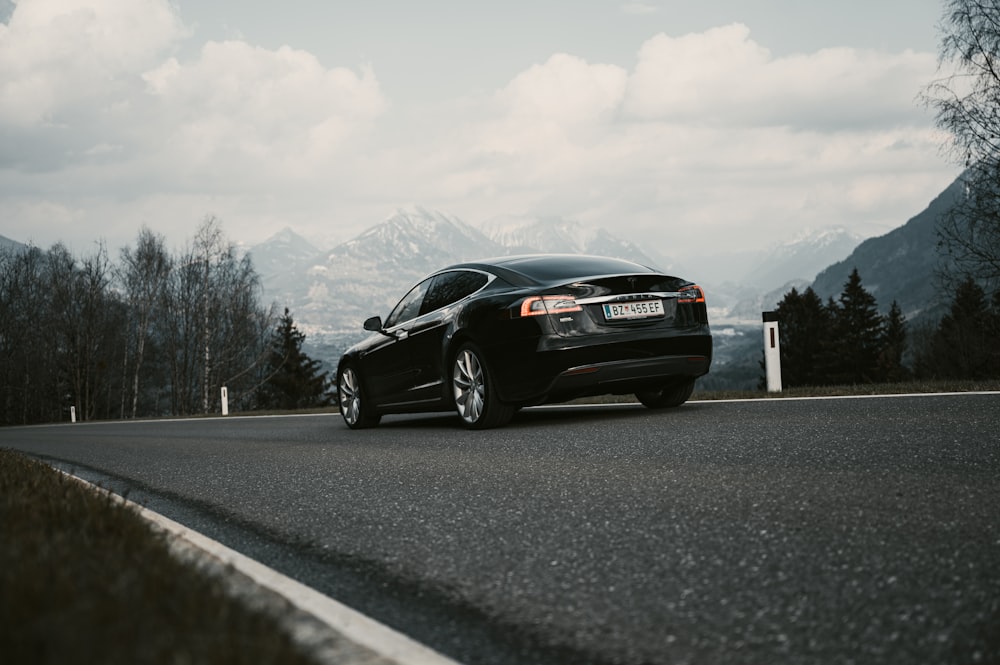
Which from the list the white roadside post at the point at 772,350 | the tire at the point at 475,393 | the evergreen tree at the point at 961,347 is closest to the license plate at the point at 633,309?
the tire at the point at 475,393

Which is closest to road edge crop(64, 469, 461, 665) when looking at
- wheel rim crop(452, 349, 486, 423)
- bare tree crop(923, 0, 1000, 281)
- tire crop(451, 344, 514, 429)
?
tire crop(451, 344, 514, 429)

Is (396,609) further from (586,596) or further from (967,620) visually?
(967,620)

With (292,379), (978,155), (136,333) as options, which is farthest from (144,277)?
(978,155)

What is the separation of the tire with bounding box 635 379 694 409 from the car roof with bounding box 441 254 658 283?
4.46ft

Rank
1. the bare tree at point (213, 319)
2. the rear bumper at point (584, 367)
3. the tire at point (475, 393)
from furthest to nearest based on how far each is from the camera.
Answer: the bare tree at point (213, 319) → the tire at point (475, 393) → the rear bumper at point (584, 367)

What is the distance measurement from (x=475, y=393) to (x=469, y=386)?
0.13m

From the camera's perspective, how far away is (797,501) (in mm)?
4266

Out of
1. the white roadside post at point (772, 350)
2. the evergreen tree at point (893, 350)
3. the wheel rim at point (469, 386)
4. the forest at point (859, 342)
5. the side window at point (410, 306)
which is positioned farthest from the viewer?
the evergreen tree at point (893, 350)

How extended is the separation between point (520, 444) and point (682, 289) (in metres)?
2.60

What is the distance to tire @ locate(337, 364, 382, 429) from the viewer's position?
11.2 metres

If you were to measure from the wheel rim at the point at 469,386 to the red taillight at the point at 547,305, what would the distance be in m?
0.79

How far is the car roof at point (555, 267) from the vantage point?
8742 millimetres

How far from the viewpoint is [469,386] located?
8.99 meters

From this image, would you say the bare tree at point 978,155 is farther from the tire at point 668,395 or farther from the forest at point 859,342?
the forest at point 859,342
